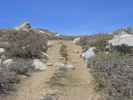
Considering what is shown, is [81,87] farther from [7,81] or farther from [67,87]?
[7,81]

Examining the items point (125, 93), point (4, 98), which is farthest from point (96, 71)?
point (4, 98)

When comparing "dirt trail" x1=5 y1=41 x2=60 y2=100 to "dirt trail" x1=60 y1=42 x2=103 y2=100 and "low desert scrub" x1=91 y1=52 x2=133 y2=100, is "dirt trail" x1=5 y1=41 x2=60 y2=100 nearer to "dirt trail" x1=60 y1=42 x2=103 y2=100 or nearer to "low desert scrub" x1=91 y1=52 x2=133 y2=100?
"dirt trail" x1=60 y1=42 x2=103 y2=100

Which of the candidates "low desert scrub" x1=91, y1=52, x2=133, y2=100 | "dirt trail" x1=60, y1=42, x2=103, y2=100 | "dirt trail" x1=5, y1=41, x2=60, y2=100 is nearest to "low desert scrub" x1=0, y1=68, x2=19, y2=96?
"dirt trail" x1=5, y1=41, x2=60, y2=100

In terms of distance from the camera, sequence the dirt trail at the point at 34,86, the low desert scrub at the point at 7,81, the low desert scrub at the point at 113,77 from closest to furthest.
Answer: the dirt trail at the point at 34,86, the low desert scrub at the point at 113,77, the low desert scrub at the point at 7,81

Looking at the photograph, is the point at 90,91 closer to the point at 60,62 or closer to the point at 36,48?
the point at 60,62

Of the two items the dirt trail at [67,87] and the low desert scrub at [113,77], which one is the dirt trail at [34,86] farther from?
the low desert scrub at [113,77]

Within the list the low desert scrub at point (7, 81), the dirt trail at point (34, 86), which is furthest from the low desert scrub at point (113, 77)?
the low desert scrub at point (7, 81)

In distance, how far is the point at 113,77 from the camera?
14078 mm

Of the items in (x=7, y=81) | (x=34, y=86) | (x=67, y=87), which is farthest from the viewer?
(x=34, y=86)

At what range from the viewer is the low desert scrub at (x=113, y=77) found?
12.6m

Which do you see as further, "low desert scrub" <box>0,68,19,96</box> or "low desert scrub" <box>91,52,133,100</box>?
"low desert scrub" <box>0,68,19,96</box>

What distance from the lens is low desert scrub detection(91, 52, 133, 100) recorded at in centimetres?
1259

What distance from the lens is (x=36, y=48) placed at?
2116cm

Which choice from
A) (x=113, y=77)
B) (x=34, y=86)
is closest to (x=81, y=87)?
(x=113, y=77)
